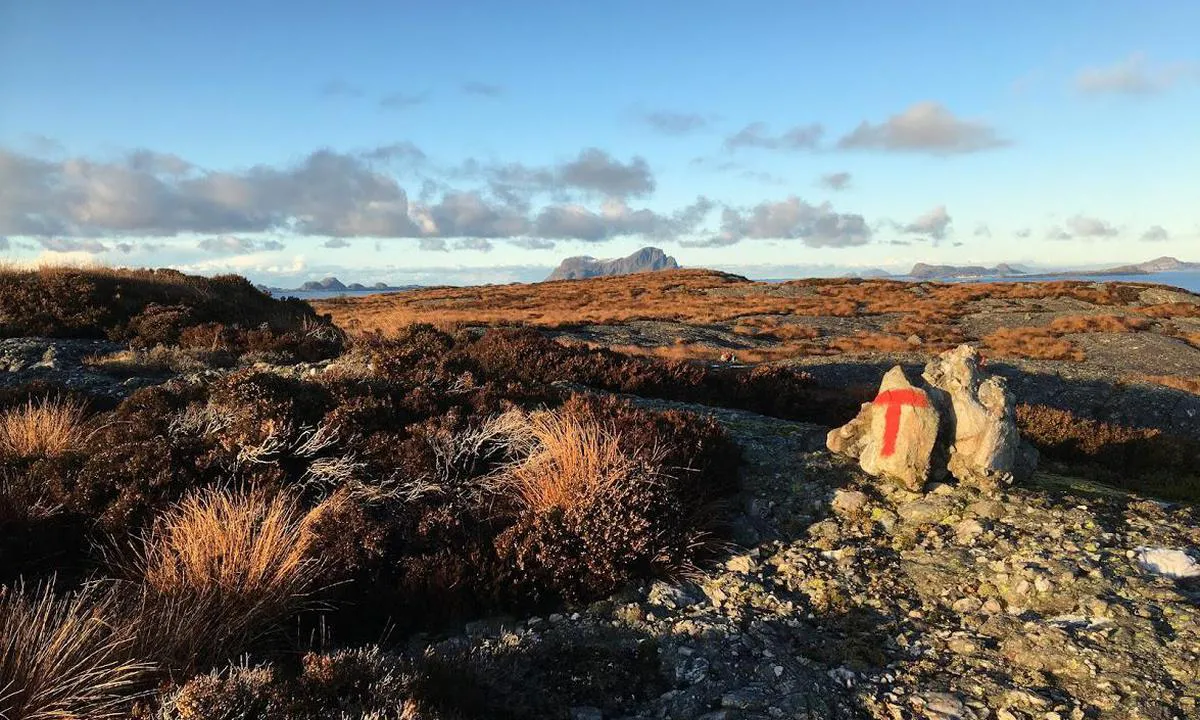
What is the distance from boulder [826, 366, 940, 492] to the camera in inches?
251

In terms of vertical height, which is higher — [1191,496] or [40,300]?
[40,300]

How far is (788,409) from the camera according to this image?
11.3 meters

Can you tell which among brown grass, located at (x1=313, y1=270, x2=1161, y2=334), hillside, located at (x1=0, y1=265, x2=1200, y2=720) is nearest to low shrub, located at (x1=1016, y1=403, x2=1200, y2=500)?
hillside, located at (x1=0, y1=265, x2=1200, y2=720)

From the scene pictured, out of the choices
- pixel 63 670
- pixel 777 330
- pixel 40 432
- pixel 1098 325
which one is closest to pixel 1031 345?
pixel 1098 325

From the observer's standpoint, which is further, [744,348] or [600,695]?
[744,348]

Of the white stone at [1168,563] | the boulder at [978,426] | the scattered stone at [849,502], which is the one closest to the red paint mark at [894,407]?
the boulder at [978,426]

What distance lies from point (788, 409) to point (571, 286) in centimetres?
7099

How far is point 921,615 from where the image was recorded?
4734mm

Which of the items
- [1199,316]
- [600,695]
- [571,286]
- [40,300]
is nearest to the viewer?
[600,695]

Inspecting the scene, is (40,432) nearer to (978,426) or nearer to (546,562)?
(546,562)

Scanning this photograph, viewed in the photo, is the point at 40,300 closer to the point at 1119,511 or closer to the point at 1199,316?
the point at 1119,511

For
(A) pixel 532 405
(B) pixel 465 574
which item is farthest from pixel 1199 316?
(B) pixel 465 574

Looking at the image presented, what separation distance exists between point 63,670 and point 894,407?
264 inches

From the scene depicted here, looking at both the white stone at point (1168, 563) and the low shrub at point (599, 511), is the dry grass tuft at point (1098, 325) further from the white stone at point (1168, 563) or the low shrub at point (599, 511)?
the low shrub at point (599, 511)
